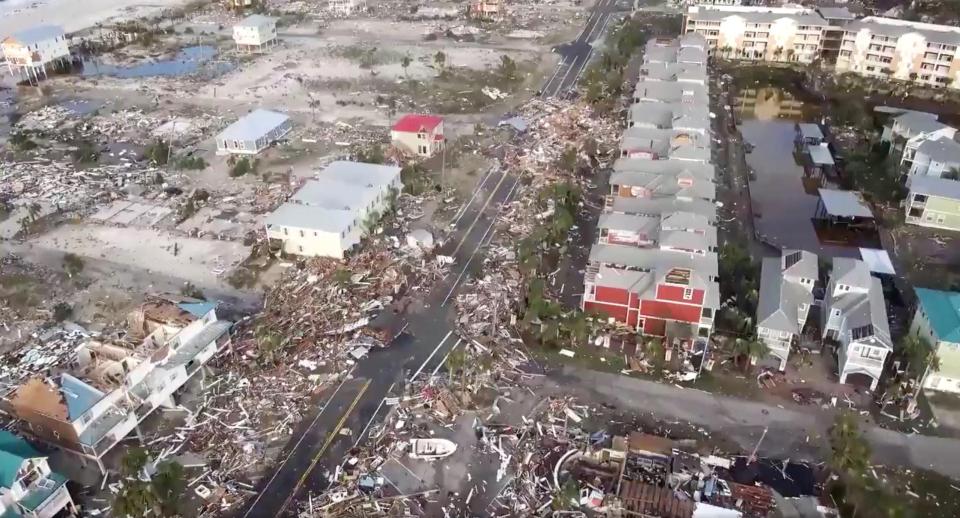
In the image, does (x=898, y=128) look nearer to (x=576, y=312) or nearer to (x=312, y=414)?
(x=576, y=312)

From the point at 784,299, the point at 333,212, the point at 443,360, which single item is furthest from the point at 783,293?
the point at 333,212

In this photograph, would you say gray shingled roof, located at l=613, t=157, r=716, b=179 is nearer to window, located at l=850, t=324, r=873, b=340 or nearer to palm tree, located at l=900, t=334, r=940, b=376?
window, located at l=850, t=324, r=873, b=340

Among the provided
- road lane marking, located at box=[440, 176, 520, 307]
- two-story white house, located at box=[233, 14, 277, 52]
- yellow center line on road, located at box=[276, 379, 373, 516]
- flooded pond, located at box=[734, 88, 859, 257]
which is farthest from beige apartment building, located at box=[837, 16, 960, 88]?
yellow center line on road, located at box=[276, 379, 373, 516]

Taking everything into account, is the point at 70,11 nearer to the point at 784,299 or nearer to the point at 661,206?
the point at 661,206

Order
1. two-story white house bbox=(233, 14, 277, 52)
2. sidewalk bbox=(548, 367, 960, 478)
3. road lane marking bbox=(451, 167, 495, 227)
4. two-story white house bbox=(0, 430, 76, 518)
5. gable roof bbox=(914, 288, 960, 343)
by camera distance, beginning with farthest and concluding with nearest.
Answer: two-story white house bbox=(233, 14, 277, 52)
road lane marking bbox=(451, 167, 495, 227)
gable roof bbox=(914, 288, 960, 343)
sidewalk bbox=(548, 367, 960, 478)
two-story white house bbox=(0, 430, 76, 518)

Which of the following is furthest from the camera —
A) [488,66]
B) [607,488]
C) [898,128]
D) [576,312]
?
[488,66]

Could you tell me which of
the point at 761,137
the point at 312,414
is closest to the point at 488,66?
the point at 761,137
